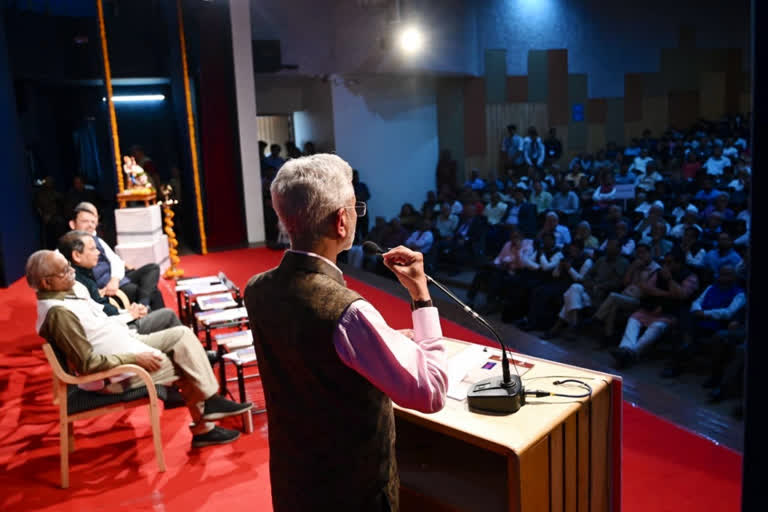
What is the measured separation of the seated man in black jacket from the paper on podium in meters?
2.35

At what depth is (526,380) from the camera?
5.24 ft

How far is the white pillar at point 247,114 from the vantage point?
7482mm

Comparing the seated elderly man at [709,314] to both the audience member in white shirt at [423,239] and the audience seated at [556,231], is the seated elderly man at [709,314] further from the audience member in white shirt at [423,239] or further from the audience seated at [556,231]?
the audience member in white shirt at [423,239]

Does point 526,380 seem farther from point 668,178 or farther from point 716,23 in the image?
point 716,23

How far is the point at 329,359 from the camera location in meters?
1.18

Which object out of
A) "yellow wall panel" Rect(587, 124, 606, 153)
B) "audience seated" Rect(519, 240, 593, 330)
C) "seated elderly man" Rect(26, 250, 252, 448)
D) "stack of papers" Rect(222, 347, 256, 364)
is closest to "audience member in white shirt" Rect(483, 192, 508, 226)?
"audience seated" Rect(519, 240, 593, 330)

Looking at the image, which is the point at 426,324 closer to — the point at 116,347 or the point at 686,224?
the point at 116,347

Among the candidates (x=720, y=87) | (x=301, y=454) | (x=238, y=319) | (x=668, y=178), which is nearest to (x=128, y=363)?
(x=238, y=319)

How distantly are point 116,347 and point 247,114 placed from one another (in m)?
5.32

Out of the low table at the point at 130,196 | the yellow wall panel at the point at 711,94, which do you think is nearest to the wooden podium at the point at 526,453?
the low table at the point at 130,196

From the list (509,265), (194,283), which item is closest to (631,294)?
(509,265)

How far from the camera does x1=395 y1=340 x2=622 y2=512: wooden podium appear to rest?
133 cm

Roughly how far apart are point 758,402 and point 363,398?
0.86 meters

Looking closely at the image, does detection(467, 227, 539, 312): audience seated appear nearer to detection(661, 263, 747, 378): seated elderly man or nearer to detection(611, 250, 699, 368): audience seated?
detection(611, 250, 699, 368): audience seated
